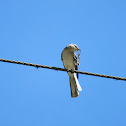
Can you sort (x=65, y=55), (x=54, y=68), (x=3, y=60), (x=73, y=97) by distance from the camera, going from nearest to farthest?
1. (x=3, y=60)
2. (x=54, y=68)
3. (x=73, y=97)
4. (x=65, y=55)

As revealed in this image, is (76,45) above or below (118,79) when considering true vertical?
above

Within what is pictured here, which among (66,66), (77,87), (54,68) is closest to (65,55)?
(66,66)

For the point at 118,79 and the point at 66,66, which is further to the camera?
the point at 66,66

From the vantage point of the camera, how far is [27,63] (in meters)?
4.67

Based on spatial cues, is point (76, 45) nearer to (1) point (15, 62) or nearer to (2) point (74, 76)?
(2) point (74, 76)

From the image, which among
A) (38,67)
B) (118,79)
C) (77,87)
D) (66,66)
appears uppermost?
(66,66)

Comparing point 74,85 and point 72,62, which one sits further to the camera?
point 72,62

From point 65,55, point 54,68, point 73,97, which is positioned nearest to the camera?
point 54,68

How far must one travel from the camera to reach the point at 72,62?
23.9 feet

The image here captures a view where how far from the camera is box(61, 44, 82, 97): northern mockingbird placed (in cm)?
686

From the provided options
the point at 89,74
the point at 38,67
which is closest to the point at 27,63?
the point at 38,67

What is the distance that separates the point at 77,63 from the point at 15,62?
3001 millimetres

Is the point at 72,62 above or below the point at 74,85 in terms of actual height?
above

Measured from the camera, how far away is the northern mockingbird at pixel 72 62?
686cm
